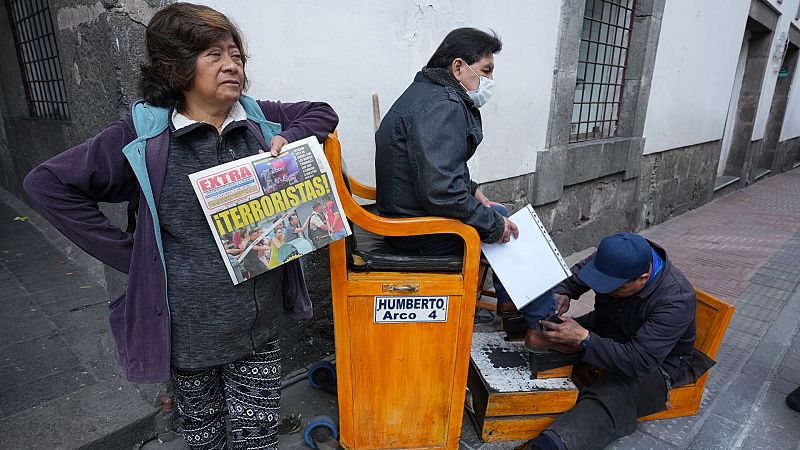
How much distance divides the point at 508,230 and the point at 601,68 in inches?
162

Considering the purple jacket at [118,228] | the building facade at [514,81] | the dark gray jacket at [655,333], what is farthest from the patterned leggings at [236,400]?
the dark gray jacket at [655,333]

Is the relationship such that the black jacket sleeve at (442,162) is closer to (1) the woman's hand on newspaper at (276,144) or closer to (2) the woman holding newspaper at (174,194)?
(2) the woman holding newspaper at (174,194)

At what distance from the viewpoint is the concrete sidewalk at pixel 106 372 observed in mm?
2073

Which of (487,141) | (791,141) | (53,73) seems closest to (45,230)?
(53,73)

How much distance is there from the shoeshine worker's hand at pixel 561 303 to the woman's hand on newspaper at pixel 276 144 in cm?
172

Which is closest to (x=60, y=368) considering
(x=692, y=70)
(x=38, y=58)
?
(x=38, y=58)

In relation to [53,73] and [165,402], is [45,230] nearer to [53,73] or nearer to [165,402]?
[53,73]

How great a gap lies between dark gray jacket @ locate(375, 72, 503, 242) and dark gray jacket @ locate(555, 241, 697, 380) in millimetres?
774

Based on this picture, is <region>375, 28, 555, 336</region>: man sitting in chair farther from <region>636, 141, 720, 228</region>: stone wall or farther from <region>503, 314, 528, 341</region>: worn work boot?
<region>636, 141, 720, 228</region>: stone wall

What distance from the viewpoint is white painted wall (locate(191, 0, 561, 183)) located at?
225 centimetres

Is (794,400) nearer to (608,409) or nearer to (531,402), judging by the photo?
(608,409)

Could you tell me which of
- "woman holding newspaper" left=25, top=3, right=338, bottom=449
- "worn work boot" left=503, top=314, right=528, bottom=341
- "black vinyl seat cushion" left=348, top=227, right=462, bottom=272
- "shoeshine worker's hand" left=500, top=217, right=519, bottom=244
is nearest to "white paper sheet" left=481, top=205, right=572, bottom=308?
"shoeshine worker's hand" left=500, top=217, right=519, bottom=244

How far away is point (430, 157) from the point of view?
5.84ft

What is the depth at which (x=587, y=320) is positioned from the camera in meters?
2.66
